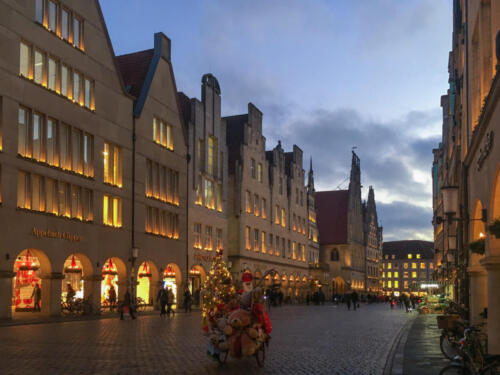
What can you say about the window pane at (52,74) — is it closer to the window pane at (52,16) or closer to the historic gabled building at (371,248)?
the window pane at (52,16)

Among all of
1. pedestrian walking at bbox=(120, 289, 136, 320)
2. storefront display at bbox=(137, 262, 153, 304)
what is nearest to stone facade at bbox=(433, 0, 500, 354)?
pedestrian walking at bbox=(120, 289, 136, 320)

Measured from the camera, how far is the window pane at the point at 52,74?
37250mm

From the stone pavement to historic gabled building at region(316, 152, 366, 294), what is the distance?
8169 centimetres

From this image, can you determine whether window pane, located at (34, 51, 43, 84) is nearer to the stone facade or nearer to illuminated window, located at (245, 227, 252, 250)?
the stone facade

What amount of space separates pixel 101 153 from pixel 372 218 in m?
103

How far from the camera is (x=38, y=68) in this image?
119 feet

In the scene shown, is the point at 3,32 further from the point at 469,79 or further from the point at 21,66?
the point at 469,79

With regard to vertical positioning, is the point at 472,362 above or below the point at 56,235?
below

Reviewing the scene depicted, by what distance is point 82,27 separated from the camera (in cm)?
4050

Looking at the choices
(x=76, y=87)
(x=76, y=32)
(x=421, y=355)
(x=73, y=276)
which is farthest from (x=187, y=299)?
(x=421, y=355)

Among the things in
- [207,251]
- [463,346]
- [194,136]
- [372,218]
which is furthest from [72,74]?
[372,218]

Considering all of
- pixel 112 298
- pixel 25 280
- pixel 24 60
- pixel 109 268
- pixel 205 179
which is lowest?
pixel 112 298

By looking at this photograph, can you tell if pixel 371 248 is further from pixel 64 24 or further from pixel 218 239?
pixel 64 24

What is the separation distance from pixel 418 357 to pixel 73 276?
1059 inches
